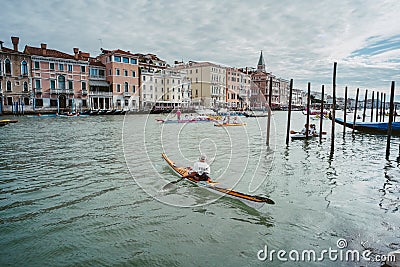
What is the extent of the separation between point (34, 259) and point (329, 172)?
977 centimetres

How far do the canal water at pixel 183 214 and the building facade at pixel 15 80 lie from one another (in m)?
31.2

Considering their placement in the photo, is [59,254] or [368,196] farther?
[368,196]

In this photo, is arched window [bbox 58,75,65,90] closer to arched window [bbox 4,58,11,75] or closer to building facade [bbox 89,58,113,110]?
building facade [bbox 89,58,113,110]

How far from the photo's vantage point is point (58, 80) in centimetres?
4128

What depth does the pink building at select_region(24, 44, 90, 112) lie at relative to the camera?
3923cm

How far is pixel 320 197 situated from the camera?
296 inches

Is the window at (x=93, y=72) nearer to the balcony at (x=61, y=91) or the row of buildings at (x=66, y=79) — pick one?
the row of buildings at (x=66, y=79)

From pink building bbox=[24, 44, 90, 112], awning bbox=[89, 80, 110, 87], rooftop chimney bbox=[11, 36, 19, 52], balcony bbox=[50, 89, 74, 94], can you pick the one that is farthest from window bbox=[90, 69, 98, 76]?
rooftop chimney bbox=[11, 36, 19, 52]

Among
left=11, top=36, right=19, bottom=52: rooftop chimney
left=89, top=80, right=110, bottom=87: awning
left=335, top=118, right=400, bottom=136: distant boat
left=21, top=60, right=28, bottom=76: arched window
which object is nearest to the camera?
left=335, top=118, right=400, bottom=136: distant boat

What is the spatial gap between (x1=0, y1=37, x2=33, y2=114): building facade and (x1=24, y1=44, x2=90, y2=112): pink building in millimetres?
854

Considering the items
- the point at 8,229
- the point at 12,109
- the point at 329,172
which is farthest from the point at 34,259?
the point at 12,109

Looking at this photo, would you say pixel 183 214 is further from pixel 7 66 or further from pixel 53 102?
pixel 53 102

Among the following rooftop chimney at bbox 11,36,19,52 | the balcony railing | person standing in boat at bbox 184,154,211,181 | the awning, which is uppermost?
rooftop chimney at bbox 11,36,19,52

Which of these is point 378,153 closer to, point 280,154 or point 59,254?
point 280,154
